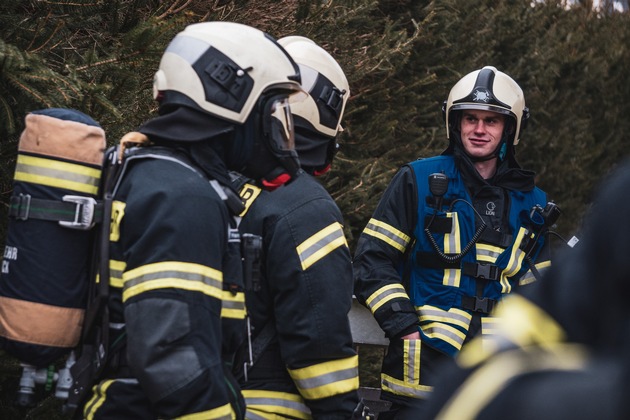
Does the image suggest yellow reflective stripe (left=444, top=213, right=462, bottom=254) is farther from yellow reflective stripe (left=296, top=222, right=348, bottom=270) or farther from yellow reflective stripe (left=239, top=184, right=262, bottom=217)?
yellow reflective stripe (left=239, top=184, right=262, bottom=217)

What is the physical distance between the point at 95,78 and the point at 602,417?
3.85 m

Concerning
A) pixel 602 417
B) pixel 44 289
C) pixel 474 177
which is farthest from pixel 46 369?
pixel 474 177

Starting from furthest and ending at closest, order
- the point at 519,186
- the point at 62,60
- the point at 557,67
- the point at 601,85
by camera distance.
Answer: the point at 601,85 → the point at 557,67 → the point at 519,186 → the point at 62,60

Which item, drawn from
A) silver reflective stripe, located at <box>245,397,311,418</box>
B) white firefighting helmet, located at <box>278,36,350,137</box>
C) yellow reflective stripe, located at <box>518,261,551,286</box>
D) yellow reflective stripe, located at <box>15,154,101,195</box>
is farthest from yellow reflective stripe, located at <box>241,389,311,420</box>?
yellow reflective stripe, located at <box>518,261,551,286</box>

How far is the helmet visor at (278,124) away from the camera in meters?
3.06

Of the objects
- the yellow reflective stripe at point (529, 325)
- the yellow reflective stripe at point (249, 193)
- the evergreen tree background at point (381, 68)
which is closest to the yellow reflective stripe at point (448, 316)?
the yellow reflective stripe at point (249, 193)

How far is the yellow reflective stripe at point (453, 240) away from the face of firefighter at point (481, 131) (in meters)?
0.53

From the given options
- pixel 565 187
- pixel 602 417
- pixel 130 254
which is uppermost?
pixel 602 417

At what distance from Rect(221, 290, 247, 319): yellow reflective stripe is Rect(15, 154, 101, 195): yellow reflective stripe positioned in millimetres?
489

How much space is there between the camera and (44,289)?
2.71m

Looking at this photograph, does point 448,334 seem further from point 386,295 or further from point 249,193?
point 249,193

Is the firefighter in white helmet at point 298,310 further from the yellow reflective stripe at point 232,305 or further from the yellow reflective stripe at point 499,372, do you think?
the yellow reflective stripe at point 499,372

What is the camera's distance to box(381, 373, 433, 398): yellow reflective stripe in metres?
4.63

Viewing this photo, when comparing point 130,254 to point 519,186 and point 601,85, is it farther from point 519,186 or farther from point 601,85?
point 601,85
